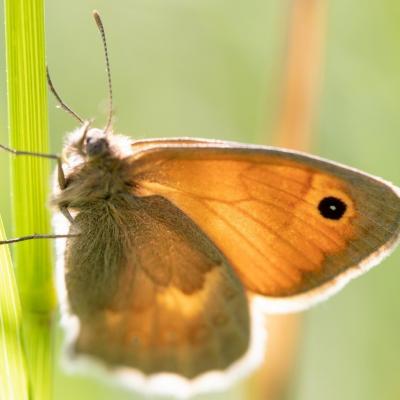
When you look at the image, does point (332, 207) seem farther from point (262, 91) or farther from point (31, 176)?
point (262, 91)

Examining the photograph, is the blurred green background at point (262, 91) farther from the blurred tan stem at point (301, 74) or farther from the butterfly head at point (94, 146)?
the butterfly head at point (94, 146)

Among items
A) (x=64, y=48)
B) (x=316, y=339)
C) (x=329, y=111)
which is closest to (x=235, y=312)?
(x=316, y=339)

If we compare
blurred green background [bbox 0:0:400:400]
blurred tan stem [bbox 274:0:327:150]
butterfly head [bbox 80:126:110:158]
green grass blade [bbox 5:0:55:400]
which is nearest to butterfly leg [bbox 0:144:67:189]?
green grass blade [bbox 5:0:55:400]

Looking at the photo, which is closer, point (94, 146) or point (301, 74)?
point (94, 146)

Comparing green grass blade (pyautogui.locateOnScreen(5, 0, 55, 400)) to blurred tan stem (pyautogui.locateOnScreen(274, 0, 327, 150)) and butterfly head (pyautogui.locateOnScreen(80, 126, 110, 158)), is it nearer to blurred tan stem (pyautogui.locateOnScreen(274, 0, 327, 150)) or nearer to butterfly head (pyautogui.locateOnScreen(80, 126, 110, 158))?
butterfly head (pyautogui.locateOnScreen(80, 126, 110, 158))

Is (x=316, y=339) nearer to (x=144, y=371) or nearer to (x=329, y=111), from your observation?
(x=329, y=111)

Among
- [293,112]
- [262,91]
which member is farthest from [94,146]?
[262,91]
